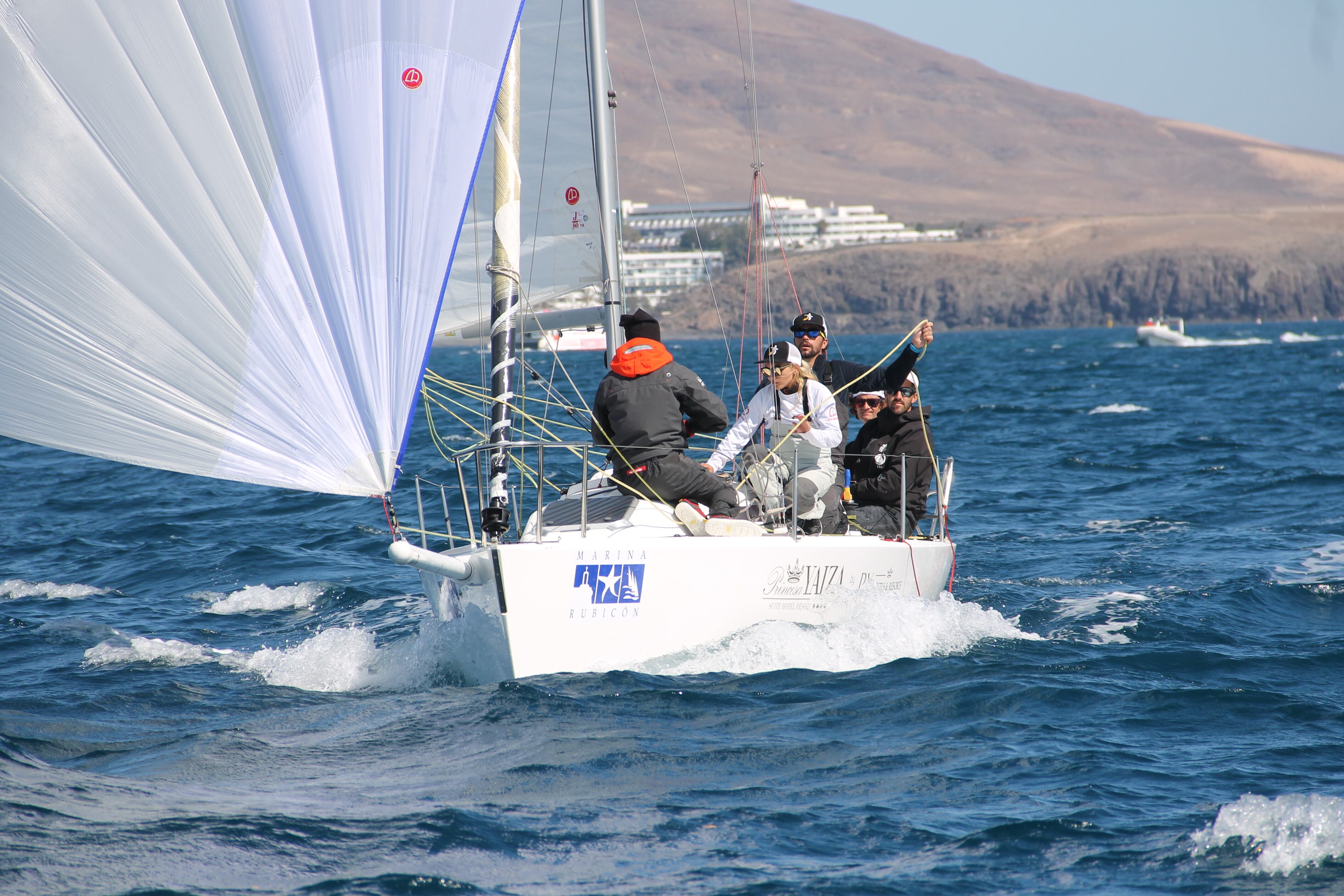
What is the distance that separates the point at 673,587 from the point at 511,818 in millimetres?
1877

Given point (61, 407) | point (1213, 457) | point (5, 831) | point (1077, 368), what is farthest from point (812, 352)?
point (1077, 368)

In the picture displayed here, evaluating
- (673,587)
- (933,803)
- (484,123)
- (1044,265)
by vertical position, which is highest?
(1044,265)

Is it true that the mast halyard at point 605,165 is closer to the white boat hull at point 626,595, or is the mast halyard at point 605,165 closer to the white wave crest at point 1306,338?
the white boat hull at point 626,595

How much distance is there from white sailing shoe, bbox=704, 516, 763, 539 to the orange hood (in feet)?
2.86

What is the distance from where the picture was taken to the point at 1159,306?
13288 cm

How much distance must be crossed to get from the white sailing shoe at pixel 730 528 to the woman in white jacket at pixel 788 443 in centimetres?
53

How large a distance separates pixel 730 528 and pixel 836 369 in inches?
97.3

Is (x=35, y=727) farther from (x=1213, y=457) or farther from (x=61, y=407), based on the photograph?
(x=1213, y=457)

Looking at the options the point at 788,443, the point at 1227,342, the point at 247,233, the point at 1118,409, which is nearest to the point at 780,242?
the point at 788,443

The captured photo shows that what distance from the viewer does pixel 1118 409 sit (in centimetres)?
2669

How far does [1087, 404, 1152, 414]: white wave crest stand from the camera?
1022 inches

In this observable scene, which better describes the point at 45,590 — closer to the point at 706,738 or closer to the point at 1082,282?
the point at 706,738

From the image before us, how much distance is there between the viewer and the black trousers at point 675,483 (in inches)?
272

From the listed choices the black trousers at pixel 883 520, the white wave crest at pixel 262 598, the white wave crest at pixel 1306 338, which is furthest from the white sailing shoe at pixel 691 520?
the white wave crest at pixel 1306 338
